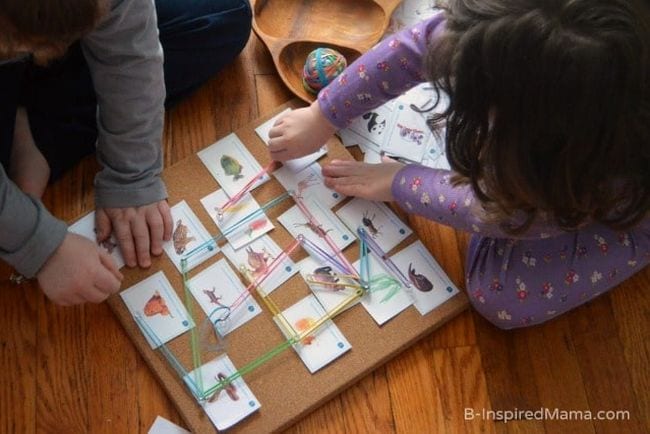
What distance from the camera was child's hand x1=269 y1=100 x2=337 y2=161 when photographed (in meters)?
1.09

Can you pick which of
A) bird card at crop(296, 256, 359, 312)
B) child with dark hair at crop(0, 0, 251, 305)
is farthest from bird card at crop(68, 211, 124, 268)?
bird card at crop(296, 256, 359, 312)

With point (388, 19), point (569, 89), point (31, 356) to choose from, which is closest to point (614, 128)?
point (569, 89)

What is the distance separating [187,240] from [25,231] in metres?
0.22

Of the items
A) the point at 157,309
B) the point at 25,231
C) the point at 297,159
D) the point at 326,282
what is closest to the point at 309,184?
the point at 297,159

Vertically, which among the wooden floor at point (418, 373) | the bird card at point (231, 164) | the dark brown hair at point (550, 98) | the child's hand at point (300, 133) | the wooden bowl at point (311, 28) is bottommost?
the wooden floor at point (418, 373)

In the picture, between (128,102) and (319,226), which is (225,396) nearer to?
(319,226)

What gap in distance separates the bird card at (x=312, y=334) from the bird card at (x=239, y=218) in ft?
0.38

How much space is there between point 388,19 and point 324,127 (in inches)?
9.6

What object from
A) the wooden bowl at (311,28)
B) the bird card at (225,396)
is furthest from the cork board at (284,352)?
the wooden bowl at (311,28)

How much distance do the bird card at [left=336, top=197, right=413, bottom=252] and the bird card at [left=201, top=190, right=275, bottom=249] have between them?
11 cm

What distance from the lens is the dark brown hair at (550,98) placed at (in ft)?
2.32

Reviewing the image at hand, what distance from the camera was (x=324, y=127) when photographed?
3.59ft

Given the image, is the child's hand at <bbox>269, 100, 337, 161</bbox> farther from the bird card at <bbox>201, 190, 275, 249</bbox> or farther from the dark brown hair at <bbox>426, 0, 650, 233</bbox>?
the dark brown hair at <bbox>426, 0, 650, 233</bbox>

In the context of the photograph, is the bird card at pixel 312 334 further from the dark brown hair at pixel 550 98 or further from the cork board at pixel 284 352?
the dark brown hair at pixel 550 98
